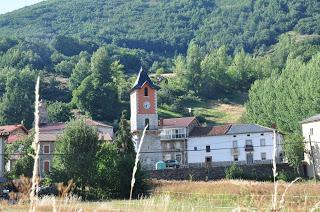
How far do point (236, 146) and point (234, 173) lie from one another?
12.7m

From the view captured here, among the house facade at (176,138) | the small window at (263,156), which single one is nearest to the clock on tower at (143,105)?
the house facade at (176,138)

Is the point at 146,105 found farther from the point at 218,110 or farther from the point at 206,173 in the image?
the point at 218,110

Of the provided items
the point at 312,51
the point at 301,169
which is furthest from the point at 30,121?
the point at 312,51

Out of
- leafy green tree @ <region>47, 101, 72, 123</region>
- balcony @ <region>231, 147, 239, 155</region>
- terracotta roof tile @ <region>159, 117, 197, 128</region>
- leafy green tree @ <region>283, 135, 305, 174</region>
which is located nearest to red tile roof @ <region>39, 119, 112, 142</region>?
terracotta roof tile @ <region>159, 117, 197, 128</region>

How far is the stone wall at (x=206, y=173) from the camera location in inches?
2104

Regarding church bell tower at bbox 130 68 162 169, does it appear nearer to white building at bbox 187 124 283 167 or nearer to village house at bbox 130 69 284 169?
village house at bbox 130 69 284 169

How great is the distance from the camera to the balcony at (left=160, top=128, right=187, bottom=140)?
69.1 m

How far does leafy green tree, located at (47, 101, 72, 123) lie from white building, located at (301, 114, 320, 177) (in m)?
39.5

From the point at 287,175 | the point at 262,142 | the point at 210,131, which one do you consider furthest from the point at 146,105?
the point at 287,175

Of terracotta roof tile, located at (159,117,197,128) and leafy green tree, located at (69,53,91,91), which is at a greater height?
leafy green tree, located at (69,53,91,91)

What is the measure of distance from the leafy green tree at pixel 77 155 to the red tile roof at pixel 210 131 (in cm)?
2469

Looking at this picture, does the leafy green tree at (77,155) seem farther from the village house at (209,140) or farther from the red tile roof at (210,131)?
the red tile roof at (210,131)

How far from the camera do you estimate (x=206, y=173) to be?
180ft

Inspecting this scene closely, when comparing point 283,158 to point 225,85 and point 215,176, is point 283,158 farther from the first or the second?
point 225,85
